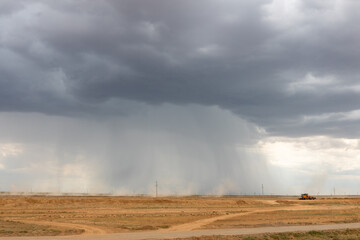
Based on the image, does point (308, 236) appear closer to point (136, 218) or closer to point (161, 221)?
point (161, 221)

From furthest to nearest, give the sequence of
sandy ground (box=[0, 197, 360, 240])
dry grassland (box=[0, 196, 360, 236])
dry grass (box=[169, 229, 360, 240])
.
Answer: dry grassland (box=[0, 196, 360, 236]) < sandy ground (box=[0, 197, 360, 240]) < dry grass (box=[169, 229, 360, 240])

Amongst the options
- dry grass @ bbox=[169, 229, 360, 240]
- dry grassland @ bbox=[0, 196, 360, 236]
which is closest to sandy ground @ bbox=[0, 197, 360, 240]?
dry grassland @ bbox=[0, 196, 360, 236]

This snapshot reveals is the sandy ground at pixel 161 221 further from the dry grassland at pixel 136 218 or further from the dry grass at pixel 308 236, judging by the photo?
the dry grass at pixel 308 236

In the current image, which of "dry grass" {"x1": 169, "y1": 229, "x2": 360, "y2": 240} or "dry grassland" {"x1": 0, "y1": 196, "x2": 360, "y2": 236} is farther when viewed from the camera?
"dry grassland" {"x1": 0, "y1": 196, "x2": 360, "y2": 236}

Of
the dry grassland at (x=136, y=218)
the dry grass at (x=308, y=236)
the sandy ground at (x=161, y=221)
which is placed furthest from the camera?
the dry grassland at (x=136, y=218)

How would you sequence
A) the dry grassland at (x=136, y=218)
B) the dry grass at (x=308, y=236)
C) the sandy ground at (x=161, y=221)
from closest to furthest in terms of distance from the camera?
the dry grass at (x=308, y=236) < the sandy ground at (x=161, y=221) < the dry grassland at (x=136, y=218)

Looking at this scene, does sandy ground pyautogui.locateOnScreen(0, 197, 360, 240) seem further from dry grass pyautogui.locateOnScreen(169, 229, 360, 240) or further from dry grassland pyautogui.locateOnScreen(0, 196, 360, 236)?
dry grass pyautogui.locateOnScreen(169, 229, 360, 240)

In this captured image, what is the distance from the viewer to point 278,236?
123ft

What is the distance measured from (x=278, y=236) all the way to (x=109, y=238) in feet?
57.5

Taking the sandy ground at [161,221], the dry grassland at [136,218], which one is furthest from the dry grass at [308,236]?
the dry grassland at [136,218]

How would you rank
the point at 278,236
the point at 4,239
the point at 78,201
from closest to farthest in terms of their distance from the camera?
1. the point at 4,239
2. the point at 278,236
3. the point at 78,201

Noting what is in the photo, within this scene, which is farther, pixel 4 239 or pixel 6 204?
pixel 6 204

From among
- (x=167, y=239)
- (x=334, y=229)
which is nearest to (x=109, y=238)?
(x=167, y=239)

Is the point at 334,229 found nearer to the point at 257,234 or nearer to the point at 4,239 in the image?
the point at 257,234
